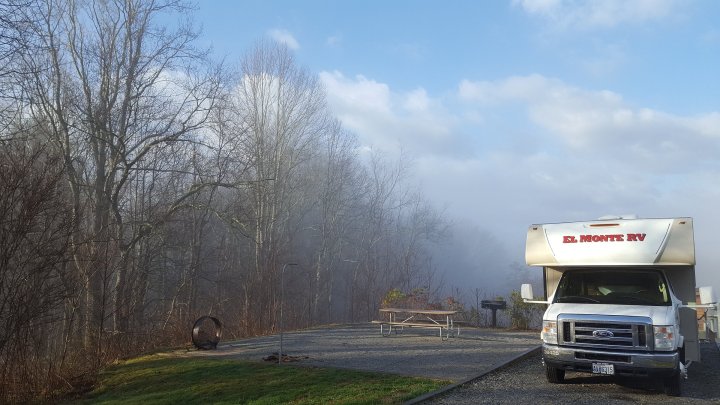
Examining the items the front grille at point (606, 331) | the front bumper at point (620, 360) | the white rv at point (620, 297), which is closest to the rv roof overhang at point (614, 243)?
the white rv at point (620, 297)

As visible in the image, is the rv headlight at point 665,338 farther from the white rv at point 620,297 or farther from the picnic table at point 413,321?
the picnic table at point 413,321

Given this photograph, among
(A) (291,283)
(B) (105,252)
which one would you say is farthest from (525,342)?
(A) (291,283)

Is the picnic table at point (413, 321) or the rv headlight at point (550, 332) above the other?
the rv headlight at point (550, 332)

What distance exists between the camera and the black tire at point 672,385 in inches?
324

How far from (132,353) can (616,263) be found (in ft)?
42.4

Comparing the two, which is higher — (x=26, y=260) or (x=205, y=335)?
(x=26, y=260)

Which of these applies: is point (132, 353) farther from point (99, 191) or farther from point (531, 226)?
point (531, 226)

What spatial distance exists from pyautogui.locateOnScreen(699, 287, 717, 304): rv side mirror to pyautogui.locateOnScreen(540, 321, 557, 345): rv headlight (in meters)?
2.43

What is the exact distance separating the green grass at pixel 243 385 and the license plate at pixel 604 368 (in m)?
2.29

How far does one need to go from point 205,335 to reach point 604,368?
10.2 metres

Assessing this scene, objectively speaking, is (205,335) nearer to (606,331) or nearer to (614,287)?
(614,287)

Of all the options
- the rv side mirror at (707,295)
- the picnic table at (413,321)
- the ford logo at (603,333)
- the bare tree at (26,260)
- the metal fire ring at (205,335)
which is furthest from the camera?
the picnic table at (413,321)

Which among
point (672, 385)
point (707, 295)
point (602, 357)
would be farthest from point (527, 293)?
point (707, 295)

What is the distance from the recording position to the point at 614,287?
9539mm
